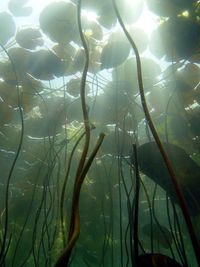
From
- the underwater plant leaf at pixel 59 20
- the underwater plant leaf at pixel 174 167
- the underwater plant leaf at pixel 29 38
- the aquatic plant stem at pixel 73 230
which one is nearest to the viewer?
the aquatic plant stem at pixel 73 230

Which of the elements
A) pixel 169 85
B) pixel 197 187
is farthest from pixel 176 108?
pixel 197 187

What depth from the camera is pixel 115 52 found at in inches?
154

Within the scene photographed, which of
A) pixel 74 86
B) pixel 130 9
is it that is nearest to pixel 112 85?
pixel 74 86

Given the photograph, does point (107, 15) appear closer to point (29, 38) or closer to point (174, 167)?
point (29, 38)

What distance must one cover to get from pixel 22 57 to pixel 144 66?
1694 mm

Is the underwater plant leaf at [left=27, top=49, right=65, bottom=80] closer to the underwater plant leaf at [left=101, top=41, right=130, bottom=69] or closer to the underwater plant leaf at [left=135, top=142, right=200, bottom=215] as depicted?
the underwater plant leaf at [left=101, top=41, right=130, bottom=69]

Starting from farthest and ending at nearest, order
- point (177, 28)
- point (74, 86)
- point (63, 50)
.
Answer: point (74, 86) < point (63, 50) < point (177, 28)

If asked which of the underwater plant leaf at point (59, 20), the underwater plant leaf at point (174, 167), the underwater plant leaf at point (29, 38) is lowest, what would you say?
the underwater plant leaf at point (174, 167)

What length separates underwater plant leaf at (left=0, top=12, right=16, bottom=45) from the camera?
420cm

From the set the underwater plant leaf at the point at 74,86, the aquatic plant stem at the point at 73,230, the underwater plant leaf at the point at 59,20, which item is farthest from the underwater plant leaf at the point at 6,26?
the aquatic plant stem at the point at 73,230

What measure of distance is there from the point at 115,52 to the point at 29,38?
1.22 meters

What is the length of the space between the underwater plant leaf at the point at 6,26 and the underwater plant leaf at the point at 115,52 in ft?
4.08

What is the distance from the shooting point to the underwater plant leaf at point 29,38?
4.36m

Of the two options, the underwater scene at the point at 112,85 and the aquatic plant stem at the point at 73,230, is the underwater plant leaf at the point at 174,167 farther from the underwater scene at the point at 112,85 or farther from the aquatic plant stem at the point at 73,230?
the aquatic plant stem at the point at 73,230
